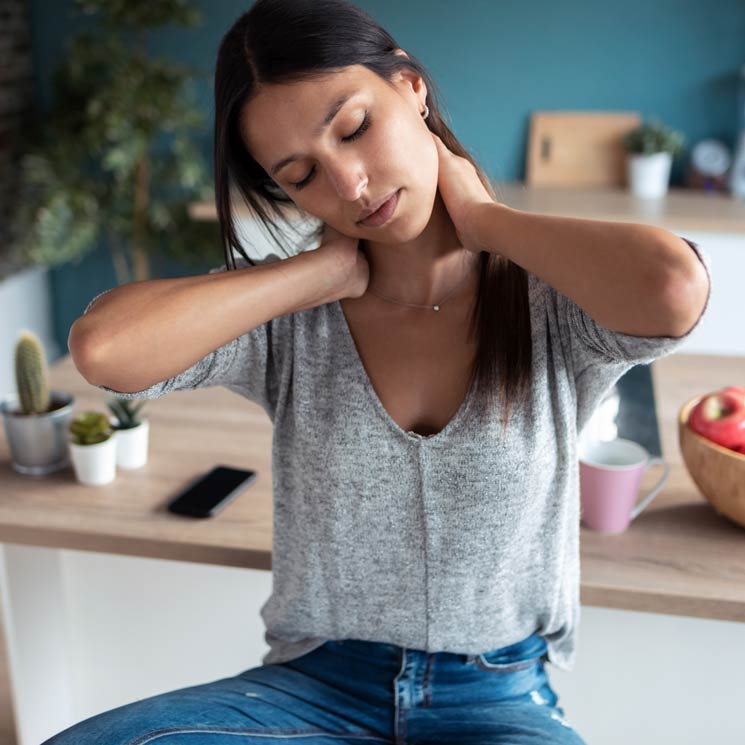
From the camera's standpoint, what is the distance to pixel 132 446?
1.31 metres

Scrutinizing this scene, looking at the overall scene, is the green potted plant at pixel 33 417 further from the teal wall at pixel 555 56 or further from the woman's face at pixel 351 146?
the teal wall at pixel 555 56

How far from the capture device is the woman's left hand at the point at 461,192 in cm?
97

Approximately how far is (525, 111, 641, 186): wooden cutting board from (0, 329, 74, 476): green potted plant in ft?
8.74

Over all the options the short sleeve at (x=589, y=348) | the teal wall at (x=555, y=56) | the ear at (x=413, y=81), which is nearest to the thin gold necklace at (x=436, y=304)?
the short sleeve at (x=589, y=348)

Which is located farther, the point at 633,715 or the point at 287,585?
the point at 633,715

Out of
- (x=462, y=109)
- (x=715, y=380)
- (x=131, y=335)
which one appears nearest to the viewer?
(x=131, y=335)

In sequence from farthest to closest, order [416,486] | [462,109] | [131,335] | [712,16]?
[462,109], [712,16], [416,486], [131,335]

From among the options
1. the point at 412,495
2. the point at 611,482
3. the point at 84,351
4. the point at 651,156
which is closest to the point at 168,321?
the point at 84,351

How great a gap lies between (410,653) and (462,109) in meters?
2.93

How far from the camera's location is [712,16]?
329cm

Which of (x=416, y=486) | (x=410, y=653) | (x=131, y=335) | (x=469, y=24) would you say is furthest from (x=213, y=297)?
(x=469, y=24)

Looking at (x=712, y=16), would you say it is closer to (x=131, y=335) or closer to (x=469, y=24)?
(x=469, y=24)

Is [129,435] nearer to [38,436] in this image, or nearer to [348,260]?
[38,436]

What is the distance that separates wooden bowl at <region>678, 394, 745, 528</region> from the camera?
1093 mm
